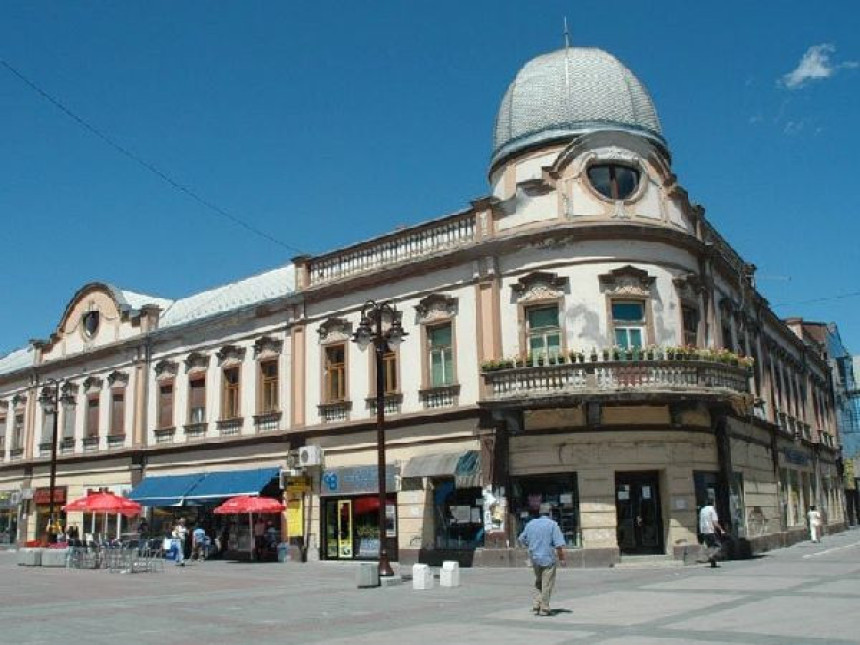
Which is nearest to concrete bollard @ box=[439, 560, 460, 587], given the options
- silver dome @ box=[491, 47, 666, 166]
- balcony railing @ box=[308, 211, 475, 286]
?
balcony railing @ box=[308, 211, 475, 286]

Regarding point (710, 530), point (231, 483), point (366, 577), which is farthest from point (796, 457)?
point (366, 577)

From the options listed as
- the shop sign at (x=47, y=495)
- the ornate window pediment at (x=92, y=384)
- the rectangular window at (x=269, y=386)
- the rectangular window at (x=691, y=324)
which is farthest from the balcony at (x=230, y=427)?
the rectangular window at (x=691, y=324)

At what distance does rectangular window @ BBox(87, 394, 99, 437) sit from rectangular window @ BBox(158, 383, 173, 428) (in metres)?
4.81

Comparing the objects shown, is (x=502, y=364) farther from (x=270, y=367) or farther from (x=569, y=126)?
(x=270, y=367)

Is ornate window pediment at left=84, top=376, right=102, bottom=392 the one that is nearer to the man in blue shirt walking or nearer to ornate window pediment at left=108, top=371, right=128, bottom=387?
ornate window pediment at left=108, top=371, right=128, bottom=387

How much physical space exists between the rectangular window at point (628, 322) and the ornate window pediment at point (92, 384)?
81.4 ft

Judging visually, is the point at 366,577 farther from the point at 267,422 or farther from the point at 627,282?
the point at 267,422

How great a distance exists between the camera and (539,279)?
85.6 feet

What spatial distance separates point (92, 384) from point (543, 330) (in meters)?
23.7

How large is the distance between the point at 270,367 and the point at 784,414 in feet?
69.0

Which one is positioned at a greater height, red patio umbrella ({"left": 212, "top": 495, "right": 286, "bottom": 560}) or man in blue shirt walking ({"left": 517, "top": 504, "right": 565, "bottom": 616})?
red patio umbrella ({"left": 212, "top": 495, "right": 286, "bottom": 560})

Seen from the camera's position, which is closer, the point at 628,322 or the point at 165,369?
the point at 628,322

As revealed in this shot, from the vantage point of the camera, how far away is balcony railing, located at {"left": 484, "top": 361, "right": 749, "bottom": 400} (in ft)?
78.6

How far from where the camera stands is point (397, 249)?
2970 centimetres
